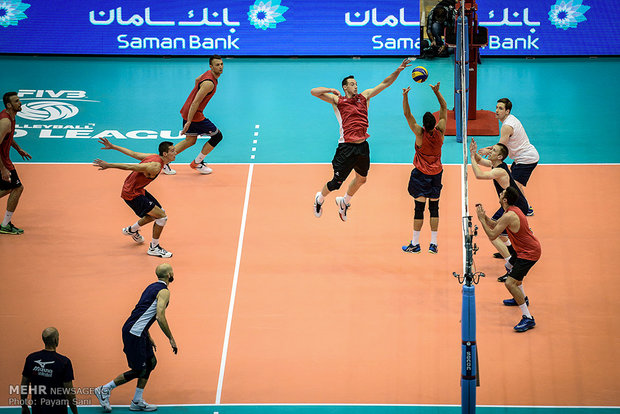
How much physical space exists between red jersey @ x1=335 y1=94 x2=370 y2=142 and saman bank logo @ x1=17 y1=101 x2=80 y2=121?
300 inches

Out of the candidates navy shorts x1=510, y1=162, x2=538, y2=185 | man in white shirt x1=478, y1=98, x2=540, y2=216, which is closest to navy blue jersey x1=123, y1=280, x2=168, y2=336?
man in white shirt x1=478, y1=98, x2=540, y2=216

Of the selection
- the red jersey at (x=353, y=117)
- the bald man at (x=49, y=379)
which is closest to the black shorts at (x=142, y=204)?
the red jersey at (x=353, y=117)

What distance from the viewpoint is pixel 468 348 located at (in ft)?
35.2

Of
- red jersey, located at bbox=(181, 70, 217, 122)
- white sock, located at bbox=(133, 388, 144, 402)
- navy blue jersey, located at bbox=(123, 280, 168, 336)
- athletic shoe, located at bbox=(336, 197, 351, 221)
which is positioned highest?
red jersey, located at bbox=(181, 70, 217, 122)

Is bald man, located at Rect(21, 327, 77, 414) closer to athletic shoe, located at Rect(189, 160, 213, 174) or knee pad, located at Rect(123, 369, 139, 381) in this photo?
knee pad, located at Rect(123, 369, 139, 381)

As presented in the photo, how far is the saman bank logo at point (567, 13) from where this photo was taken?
22.5 metres

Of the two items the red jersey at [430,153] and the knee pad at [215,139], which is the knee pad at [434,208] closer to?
the red jersey at [430,153]

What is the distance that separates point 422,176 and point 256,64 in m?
8.54

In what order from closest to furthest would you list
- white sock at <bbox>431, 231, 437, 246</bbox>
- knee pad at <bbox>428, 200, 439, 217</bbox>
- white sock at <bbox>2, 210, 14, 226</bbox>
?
knee pad at <bbox>428, 200, 439, 217</bbox> → white sock at <bbox>431, 231, 437, 246</bbox> → white sock at <bbox>2, 210, 14, 226</bbox>

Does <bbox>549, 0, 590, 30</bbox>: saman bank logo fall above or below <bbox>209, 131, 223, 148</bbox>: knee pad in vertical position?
above

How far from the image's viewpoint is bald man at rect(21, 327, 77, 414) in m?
11.0

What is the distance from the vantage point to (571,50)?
74.8ft

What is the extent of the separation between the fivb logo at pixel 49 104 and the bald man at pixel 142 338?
9372 mm

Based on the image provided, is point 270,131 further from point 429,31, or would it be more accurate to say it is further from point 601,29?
point 601,29
